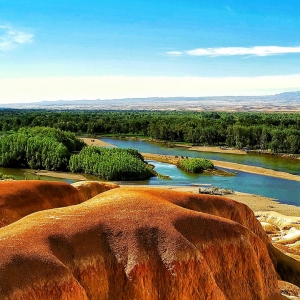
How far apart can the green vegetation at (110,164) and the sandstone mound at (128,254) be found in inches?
2663

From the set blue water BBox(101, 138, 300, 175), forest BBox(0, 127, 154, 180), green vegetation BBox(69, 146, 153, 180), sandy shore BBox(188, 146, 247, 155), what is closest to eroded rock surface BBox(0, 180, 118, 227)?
green vegetation BBox(69, 146, 153, 180)

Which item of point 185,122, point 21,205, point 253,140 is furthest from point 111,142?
point 21,205

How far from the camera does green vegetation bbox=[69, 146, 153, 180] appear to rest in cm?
9544

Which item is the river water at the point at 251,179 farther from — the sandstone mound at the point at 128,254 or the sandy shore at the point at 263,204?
the sandstone mound at the point at 128,254

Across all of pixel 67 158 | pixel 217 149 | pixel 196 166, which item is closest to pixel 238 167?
pixel 196 166

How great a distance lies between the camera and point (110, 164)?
9688 centimetres

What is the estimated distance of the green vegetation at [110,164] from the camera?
95.4m

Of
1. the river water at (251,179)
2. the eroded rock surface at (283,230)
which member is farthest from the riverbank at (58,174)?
the eroded rock surface at (283,230)

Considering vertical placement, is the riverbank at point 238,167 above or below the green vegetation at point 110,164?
below

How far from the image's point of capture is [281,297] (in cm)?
2858

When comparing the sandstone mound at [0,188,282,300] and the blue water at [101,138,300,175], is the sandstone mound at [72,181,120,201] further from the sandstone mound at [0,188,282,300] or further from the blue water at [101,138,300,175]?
the blue water at [101,138,300,175]

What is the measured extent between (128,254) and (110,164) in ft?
247

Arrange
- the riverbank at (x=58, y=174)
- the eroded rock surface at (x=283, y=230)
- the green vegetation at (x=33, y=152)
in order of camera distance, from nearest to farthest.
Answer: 1. the eroded rock surface at (x=283, y=230)
2. the riverbank at (x=58, y=174)
3. the green vegetation at (x=33, y=152)

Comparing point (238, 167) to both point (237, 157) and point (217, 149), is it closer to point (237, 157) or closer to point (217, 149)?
point (237, 157)
